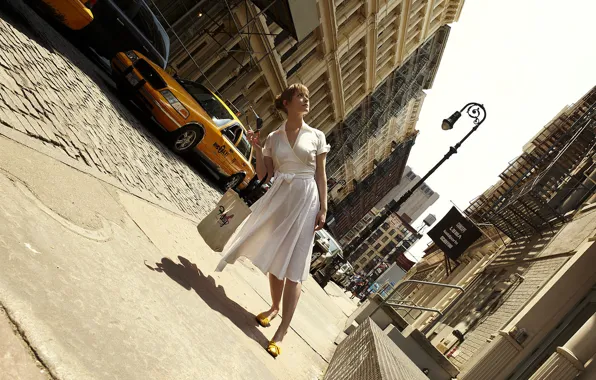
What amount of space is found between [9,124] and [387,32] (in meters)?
30.3

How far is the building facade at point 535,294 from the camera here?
709cm

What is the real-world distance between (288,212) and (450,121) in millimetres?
11155

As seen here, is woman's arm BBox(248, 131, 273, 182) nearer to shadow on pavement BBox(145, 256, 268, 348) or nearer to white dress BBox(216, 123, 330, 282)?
white dress BBox(216, 123, 330, 282)

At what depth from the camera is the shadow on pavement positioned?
11.7ft

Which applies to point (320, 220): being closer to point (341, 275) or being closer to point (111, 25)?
point (111, 25)

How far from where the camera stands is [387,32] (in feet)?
104

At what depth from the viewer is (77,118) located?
6004 millimetres

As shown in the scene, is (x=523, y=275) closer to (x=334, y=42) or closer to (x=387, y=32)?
(x=334, y=42)

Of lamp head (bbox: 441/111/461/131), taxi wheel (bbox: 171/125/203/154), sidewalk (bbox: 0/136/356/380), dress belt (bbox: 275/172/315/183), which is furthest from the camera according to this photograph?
lamp head (bbox: 441/111/461/131)

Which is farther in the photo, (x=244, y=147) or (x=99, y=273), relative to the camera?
(x=244, y=147)

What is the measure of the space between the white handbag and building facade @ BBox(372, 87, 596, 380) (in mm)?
3738

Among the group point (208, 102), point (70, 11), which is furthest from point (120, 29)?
point (70, 11)

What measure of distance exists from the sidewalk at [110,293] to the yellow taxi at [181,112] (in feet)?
16.9

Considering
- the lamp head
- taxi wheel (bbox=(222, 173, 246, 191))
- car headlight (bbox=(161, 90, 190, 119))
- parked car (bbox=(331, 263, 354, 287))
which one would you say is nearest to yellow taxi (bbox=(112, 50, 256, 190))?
car headlight (bbox=(161, 90, 190, 119))
